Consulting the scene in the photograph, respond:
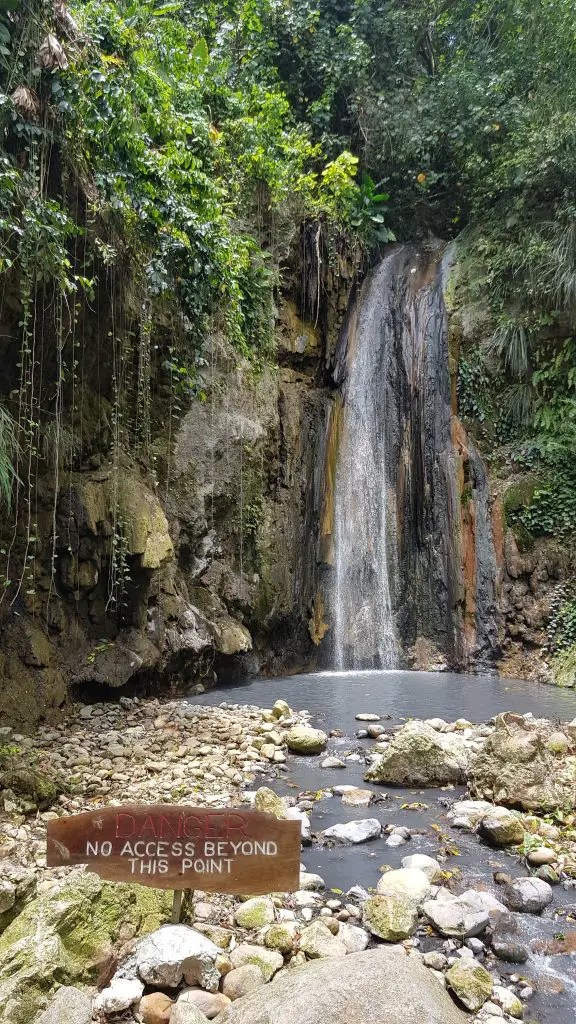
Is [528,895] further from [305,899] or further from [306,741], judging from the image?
[306,741]

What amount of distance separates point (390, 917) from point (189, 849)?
0.89 metres

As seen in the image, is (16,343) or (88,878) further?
(16,343)

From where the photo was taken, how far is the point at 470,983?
6.93 feet

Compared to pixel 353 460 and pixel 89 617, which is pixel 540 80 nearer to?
pixel 353 460

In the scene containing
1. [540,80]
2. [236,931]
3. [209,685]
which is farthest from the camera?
[540,80]

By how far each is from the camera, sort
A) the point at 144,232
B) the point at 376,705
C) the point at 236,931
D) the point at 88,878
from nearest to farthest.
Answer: the point at 88,878, the point at 236,931, the point at 144,232, the point at 376,705

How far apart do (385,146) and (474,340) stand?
16.9ft

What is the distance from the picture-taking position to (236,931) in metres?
2.44

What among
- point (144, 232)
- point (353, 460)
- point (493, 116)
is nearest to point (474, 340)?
point (353, 460)

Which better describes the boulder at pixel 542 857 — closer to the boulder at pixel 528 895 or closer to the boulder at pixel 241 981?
the boulder at pixel 528 895

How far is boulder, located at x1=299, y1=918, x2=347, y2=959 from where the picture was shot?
7.43 ft

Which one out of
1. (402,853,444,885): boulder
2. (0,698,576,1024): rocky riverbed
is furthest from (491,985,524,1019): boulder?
(402,853,444,885): boulder

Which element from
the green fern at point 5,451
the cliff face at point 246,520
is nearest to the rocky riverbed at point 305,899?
the cliff face at point 246,520

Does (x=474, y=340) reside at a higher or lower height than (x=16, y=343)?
higher
